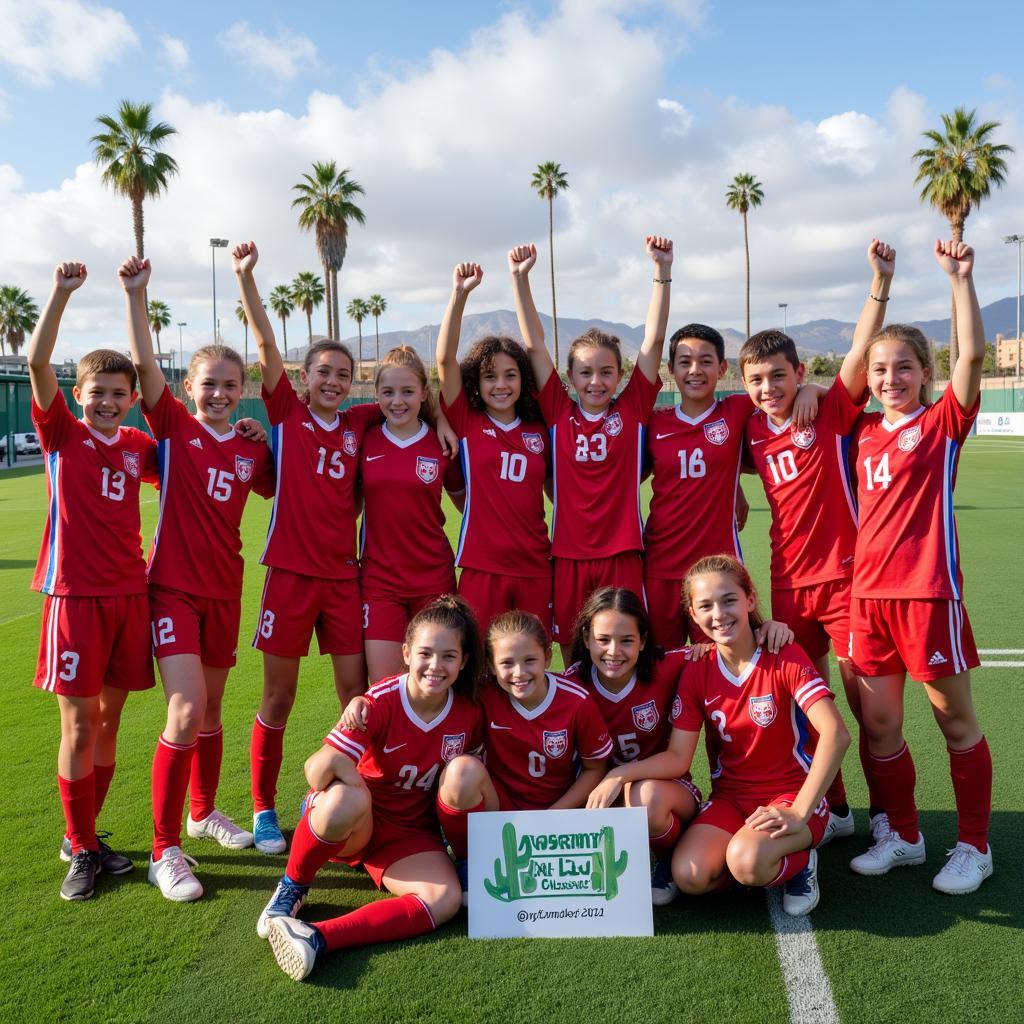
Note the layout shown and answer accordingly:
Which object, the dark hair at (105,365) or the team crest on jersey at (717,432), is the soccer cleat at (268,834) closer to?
the dark hair at (105,365)

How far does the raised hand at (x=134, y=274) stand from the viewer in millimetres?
3592

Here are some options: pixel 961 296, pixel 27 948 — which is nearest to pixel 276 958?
pixel 27 948

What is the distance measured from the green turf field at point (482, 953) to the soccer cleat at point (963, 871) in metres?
0.05

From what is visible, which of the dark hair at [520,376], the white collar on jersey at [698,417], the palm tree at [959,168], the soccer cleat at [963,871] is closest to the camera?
the soccer cleat at [963,871]

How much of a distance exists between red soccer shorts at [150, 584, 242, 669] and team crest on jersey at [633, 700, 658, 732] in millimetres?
1640

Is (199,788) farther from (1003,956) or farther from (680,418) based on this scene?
(1003,956)

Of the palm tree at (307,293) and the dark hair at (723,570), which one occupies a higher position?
the palm tree at (307,293)

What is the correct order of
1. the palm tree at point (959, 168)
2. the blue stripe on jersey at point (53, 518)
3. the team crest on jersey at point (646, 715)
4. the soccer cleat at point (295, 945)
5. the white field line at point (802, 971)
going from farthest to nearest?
the palm tree at point (959, 168) → the team crest on jersey at point (646, 715) → the blue stripe on jersey at point (53, 518) → the soccer cleat at point (295, 945) → the white field line at point (802, 971)

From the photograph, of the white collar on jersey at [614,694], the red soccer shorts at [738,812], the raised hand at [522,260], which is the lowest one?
the red soccer shorts at [738,812]

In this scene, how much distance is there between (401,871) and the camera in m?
3.18

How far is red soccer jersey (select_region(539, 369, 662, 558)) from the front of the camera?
3.92 meters

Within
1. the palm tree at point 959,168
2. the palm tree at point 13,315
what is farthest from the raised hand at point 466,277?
the palm tree at point 13,315

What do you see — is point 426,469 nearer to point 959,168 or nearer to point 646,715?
point 646,715

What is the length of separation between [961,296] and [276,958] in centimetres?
325
